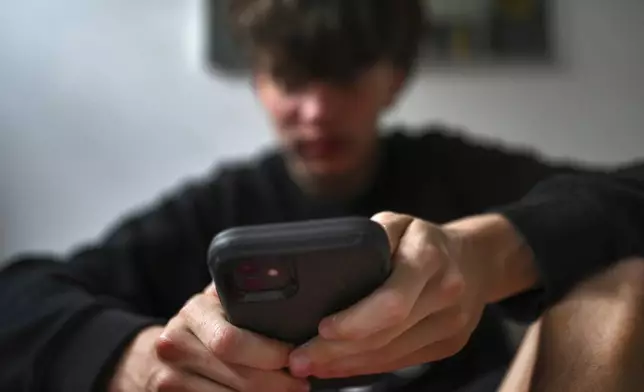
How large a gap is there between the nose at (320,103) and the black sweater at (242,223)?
0.38ft

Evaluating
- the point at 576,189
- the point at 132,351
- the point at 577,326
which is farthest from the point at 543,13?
the point at 132,351

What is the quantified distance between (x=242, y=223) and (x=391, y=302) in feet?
1.65

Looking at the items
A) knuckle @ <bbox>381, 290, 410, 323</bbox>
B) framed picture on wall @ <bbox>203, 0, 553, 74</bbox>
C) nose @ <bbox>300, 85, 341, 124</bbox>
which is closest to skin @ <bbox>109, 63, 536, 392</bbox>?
knuckle @ <bbox>381, 290, 410, 323</bbox>

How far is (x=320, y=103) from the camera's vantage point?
756mm

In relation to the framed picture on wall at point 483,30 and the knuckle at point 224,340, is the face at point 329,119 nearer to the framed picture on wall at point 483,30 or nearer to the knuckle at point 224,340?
the framed picture on wall at point 483,30

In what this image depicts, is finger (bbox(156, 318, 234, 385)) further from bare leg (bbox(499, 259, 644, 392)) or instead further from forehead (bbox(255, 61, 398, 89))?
forehead (bbox(255, 61, 398, 89))

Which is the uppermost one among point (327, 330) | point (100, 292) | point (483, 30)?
point (483, 30)

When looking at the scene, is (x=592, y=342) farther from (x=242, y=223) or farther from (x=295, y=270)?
(x=242, y=223)

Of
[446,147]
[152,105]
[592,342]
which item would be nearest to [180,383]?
[592,342]

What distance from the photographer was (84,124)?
1.15 meters

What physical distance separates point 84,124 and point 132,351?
2.55 ft

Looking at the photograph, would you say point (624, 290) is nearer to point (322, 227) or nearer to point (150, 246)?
point (322, 227)

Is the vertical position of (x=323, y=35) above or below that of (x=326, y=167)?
above

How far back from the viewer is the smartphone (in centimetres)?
33
